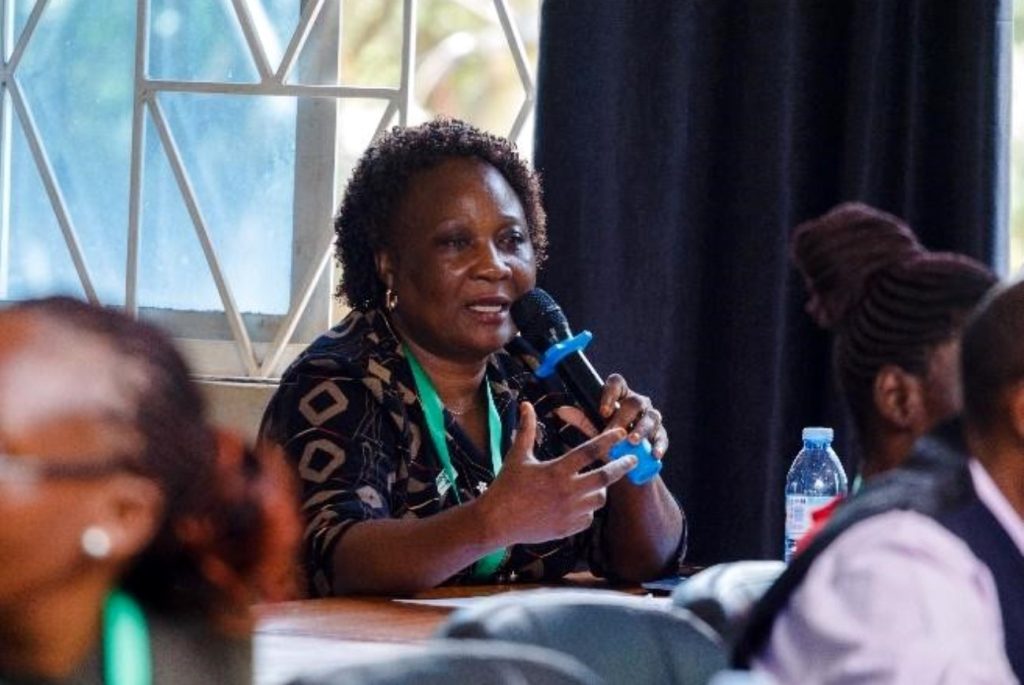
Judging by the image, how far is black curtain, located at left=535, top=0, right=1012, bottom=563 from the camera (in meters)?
3.29

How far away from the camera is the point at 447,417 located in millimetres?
2867

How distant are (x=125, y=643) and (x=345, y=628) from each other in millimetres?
1020

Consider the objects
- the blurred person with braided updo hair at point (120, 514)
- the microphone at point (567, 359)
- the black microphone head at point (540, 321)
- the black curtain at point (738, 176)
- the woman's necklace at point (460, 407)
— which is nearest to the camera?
the blurred person with braided updo hair at point (120, 514)

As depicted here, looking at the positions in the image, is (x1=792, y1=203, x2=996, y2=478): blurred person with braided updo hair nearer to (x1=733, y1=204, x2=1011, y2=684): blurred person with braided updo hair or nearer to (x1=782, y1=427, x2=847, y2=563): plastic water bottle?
(x1=733, y1=204, x2=1011, y2=684): blurred person with braided updo hair

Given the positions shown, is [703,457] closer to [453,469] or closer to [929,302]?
Result: [453,469]

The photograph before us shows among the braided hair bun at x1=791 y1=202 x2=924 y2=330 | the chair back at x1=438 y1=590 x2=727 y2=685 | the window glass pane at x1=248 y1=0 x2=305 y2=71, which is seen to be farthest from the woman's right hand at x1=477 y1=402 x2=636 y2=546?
the window glass pane at x1=248 y1=0 x2=305 y2=71

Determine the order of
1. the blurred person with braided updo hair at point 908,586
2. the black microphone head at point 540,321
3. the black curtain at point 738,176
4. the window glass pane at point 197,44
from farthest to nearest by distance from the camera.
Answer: the window glass pane at point 197,44, the black curtain at point 738,176, the black microphone head at point 540,321, the blurred person with braided updo hair at point 908,586

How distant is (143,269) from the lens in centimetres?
393

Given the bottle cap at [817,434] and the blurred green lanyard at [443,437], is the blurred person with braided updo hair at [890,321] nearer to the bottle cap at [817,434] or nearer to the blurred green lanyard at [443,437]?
the blurred green lanyard at [443,437]

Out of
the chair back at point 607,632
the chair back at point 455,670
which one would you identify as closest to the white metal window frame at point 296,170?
the chair back at point 607,632

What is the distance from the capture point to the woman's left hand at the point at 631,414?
2.65 m

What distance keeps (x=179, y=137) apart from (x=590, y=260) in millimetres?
948

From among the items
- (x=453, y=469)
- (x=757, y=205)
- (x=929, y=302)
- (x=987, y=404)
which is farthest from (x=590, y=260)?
(x=987, y=404)

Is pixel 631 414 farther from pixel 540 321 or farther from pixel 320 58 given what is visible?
pixel 320 58
